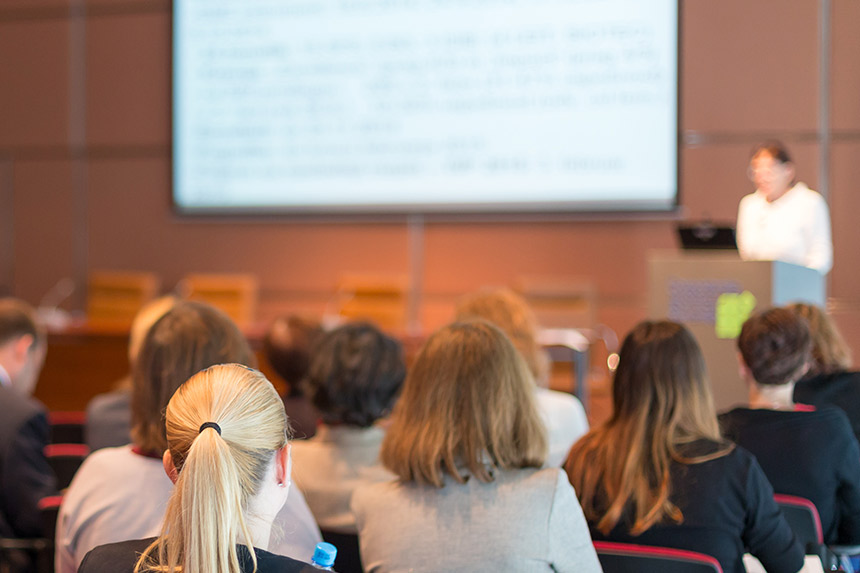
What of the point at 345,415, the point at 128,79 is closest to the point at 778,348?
the point at 345,415

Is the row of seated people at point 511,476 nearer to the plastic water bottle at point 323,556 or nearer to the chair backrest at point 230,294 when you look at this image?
the plastic water bottle at point 323,556

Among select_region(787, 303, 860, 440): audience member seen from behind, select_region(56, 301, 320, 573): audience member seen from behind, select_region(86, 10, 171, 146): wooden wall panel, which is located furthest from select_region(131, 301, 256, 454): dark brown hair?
select_region(86, 10, 171, 146): wooden wall panel

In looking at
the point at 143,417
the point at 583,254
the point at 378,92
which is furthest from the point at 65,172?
the point at 143,417

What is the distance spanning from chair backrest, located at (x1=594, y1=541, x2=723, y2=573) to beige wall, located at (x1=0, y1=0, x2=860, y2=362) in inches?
186

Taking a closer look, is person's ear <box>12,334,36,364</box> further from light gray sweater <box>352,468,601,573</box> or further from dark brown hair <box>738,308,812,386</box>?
dark brown hair <box>738,308,812,386</box>

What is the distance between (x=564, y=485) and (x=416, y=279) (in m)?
5.17

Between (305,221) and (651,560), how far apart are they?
5633 mm

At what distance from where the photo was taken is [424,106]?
21.2ft

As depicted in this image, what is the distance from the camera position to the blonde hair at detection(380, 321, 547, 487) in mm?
1646

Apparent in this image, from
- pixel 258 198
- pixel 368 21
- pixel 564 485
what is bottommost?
pixel 564 485

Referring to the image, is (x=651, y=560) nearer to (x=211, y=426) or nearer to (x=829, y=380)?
(x=211, y=426)

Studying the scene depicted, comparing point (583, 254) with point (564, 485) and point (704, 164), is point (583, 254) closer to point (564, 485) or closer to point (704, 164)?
point (704, 164)

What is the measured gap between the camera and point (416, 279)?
6.75m

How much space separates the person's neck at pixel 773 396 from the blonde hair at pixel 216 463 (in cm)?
158
